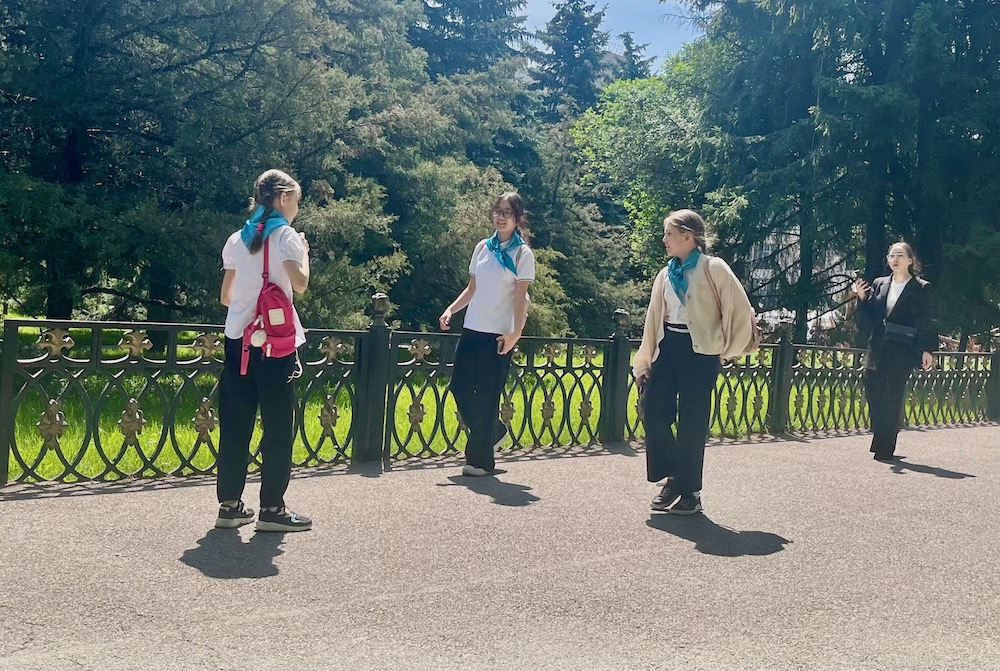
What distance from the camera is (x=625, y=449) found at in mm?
9336

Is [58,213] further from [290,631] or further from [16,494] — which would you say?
[290,631]

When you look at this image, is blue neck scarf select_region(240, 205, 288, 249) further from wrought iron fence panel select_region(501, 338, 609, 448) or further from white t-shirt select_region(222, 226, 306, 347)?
→ wrought iron fence panel select_region(501, 338, 609, 448)

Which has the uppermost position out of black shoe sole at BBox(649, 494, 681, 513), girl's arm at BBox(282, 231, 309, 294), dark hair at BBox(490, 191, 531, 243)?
dark hair at BBox(490, 191, 531, 243)

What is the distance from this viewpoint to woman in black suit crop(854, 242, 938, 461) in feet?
30.7

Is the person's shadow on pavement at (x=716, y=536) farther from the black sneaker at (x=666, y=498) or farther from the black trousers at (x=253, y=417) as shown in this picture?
the black trousers at (x=253, y=417)

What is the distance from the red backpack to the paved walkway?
964 mm

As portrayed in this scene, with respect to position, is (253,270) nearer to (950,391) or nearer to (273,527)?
(273,527)

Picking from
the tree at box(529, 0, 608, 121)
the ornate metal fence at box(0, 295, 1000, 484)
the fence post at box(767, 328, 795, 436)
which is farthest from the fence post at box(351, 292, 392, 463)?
the tree at box(529, 0, 608, 121)

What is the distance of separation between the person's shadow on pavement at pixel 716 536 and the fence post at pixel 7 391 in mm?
3710

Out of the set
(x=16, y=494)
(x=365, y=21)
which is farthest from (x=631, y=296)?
(x=16, y=494)

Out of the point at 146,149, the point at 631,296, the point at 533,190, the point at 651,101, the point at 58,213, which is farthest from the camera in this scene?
the point at 533,190

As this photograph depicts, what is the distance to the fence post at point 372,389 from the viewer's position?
778 cm

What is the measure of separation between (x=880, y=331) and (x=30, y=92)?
13.9 meters

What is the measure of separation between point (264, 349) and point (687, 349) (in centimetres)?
253
